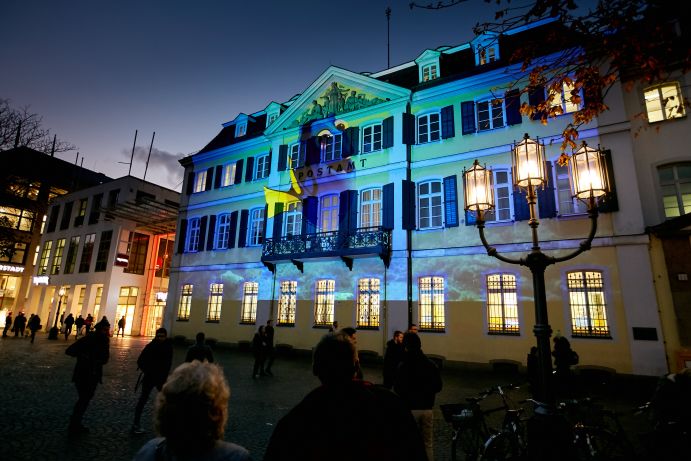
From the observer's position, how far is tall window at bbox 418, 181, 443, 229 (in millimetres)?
16453

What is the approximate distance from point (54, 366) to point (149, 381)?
977 cm

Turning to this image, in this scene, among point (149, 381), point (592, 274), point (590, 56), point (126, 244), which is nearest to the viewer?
point (590, 56)

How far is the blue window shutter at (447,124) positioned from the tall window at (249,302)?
12400 mm

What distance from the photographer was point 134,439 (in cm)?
644

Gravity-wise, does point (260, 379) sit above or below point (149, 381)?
below

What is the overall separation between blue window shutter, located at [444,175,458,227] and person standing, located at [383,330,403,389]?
8541 mm

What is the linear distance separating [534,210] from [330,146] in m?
15.6

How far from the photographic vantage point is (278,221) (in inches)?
805

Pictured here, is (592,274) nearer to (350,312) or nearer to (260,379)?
(350,312)

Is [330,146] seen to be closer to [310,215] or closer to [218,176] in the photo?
[310,215]

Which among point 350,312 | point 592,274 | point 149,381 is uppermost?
point 592,274

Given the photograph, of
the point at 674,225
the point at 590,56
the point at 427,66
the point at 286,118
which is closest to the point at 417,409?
the point at 590,56

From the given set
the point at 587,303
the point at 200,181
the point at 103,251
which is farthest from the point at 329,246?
the point at 103,251

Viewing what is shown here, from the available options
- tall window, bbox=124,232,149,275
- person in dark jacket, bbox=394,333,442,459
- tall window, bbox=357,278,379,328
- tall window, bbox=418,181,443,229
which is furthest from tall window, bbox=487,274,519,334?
tall window, bbox=124,232,149,275
